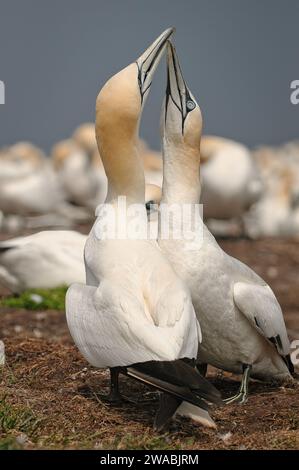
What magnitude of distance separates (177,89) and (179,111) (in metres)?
0.13

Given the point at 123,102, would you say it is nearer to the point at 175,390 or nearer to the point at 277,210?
the point at 175,390

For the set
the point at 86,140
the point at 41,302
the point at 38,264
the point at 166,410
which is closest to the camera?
the point at 166,410

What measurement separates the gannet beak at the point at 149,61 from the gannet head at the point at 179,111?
2.7 inches

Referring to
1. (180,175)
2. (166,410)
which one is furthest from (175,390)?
(180,175)

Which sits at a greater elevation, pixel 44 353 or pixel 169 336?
pixel 169 336

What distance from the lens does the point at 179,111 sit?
551cm

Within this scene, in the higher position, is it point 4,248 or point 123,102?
point 123,102

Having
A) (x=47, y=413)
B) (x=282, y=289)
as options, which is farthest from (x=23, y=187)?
(x=47, y=413)

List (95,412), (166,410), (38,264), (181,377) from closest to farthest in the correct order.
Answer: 1. (181,377)
2. (166,410)
3. (95,412)
4. (38,264)

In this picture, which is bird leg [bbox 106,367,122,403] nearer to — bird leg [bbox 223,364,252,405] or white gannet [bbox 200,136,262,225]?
bird leg [bbox 223,364,252,405]

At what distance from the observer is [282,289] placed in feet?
36.9

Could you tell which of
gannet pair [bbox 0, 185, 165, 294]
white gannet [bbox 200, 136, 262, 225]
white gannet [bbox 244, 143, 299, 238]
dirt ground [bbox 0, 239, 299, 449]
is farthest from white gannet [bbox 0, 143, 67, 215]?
dirt ground [bbox 0, 239, 299, 449]
